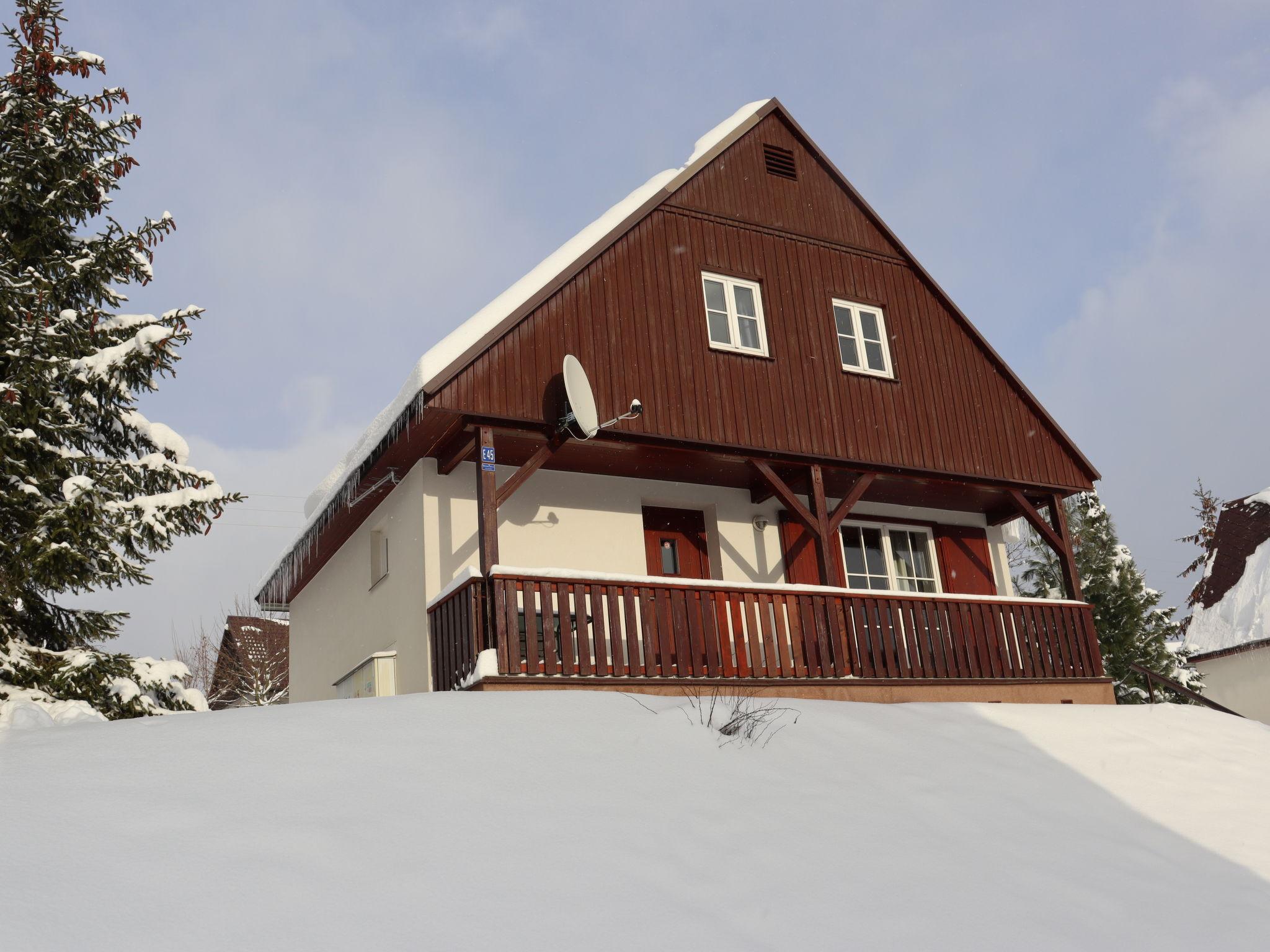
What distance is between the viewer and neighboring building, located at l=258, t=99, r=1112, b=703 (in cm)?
1005

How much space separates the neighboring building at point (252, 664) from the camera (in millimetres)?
28469

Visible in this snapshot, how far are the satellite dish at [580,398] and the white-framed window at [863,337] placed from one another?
14.3ft

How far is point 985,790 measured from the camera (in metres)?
6.84

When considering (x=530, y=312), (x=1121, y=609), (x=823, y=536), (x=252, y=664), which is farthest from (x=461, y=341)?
(x=252, y=664)

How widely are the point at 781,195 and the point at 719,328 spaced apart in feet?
8.14

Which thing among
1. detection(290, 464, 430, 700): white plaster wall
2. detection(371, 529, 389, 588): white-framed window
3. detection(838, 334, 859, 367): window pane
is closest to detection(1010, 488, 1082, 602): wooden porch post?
detection(838, 334, 859, 367): window pane

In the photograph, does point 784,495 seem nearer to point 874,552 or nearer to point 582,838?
point 874,552

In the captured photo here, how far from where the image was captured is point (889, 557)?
14.1 metres

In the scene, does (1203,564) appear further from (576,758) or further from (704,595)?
(576,758)

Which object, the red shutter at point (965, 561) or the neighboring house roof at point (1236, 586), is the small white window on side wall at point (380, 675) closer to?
the red shutter at point (965, 561)

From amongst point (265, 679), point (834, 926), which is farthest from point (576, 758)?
point (265, 679)

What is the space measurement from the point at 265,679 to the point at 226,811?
25.5 meters

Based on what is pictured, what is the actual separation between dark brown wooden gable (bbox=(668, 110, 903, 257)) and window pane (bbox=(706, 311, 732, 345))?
1403 mm

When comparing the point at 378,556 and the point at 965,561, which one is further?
the point at 965,561
